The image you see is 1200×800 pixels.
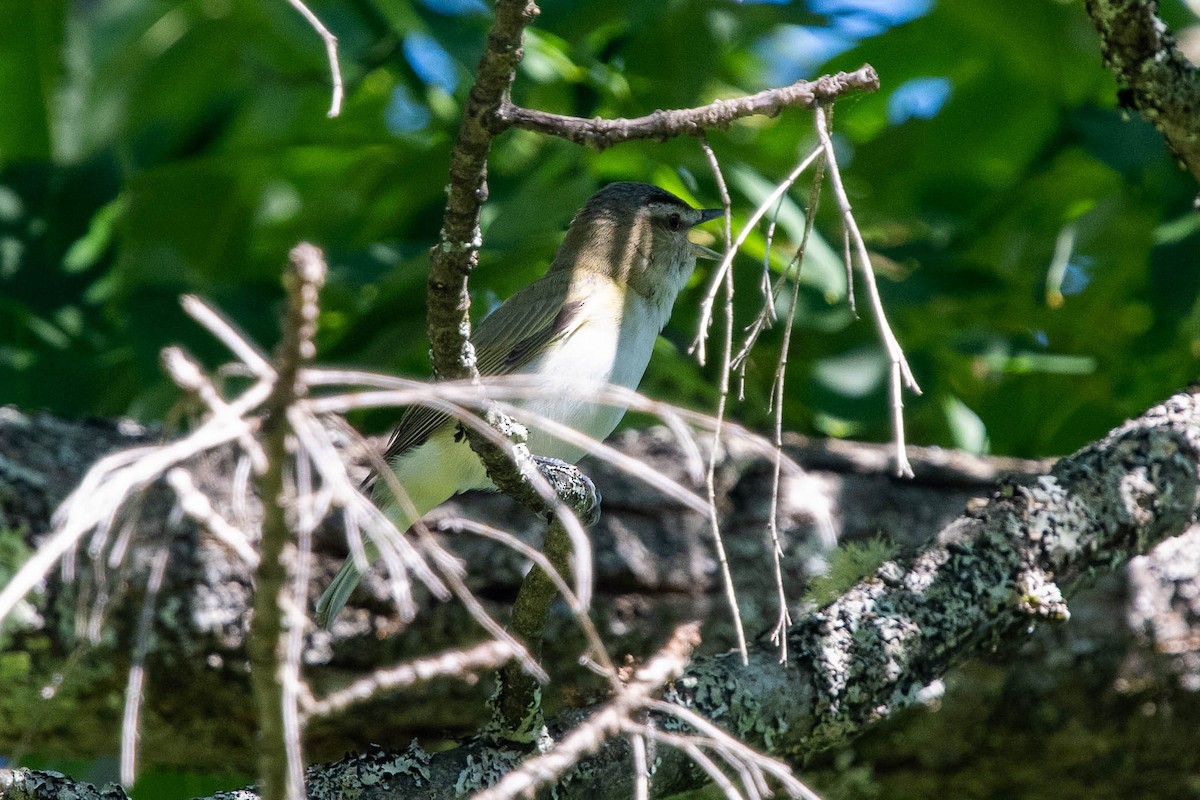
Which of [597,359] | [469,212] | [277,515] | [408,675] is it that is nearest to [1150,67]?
[597,359]

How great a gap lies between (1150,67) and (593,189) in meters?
1.92

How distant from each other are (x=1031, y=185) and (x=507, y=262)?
2.30 metres

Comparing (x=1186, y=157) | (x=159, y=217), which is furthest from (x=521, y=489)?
(x=159, y=217)

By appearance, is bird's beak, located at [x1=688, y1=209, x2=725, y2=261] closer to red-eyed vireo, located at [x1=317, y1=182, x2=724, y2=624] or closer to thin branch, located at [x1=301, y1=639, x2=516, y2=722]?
red-eyed vireo, located at [x1=317, y1=182, x2=724, y2=624]

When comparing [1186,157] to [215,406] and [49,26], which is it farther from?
[49,26]

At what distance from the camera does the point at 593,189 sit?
171 inches

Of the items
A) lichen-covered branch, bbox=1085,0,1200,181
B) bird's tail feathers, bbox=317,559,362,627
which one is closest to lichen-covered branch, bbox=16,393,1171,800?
lichen-covered branch, bbox=1085,0,1200,181

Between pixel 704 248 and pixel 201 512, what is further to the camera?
pixel 704 248

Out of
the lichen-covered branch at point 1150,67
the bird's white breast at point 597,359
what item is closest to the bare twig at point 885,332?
the lichen-covered branch at point 1150,67

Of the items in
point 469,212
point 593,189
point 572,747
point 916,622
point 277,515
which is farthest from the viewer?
point 593,189

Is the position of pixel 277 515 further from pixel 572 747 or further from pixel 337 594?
pixel 337 594

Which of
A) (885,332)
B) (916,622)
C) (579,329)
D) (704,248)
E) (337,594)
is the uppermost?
(704,248)

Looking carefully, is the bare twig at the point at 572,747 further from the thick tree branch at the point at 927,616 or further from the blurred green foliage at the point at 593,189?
the blurred green foliage at the point at 593,189

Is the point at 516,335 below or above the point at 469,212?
above
